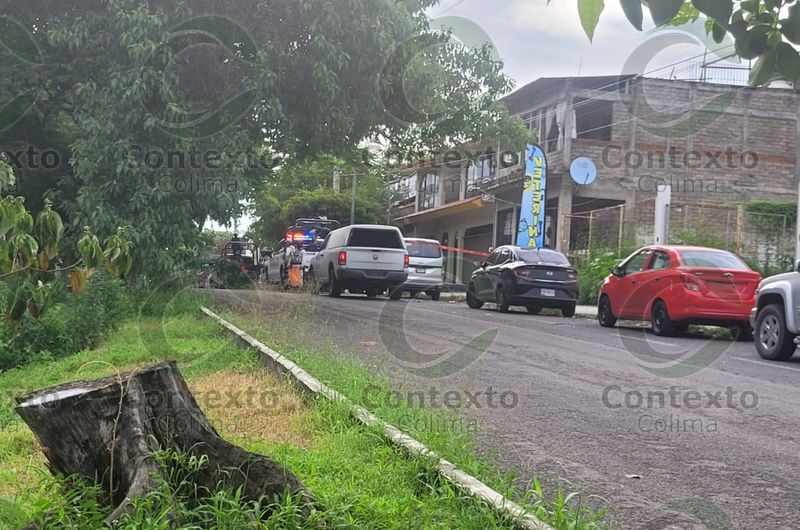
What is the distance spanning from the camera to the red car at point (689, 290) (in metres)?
13.6

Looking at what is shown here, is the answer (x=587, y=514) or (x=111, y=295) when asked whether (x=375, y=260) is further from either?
(x=587, y=514)

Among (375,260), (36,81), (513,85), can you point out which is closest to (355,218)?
(375,260)

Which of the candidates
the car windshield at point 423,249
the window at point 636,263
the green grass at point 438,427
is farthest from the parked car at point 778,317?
the car windshield at point 423,249

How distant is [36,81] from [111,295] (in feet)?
16.2

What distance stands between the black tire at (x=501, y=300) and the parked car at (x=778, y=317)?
8098 mm

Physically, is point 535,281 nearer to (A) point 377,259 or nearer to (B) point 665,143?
(A) point 377,259

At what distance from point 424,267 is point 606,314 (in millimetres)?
10176

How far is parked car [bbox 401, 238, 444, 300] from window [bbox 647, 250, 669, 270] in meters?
11.2

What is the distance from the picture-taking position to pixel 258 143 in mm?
16453

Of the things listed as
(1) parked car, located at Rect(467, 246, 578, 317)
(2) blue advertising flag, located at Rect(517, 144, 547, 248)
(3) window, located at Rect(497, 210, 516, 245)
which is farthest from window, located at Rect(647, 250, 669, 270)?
(3) window, located at Rect(497, 210, 516, 245)

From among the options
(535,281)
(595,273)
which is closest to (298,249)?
(595,273)

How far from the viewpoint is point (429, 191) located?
1836 inches

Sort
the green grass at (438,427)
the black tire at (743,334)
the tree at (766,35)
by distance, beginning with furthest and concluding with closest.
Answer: the black tire at (743,334) → the green grass at (438,427) → the tree at (766,35)

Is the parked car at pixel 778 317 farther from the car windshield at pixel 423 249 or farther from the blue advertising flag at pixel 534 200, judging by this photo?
the blue advertising flag at pixel 534 200
